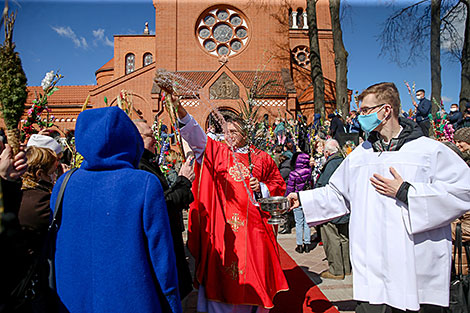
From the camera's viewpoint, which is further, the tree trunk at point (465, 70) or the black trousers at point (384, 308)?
the tree trunk at point (465, 70)

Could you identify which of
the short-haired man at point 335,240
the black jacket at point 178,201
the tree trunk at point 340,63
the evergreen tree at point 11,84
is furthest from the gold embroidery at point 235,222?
the tree trunk at point 340,63

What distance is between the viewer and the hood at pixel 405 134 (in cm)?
264

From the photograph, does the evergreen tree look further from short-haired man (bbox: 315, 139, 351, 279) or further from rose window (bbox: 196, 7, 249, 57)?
rose window (bbox: 196, 7, 249, 57)

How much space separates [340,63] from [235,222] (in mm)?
12060

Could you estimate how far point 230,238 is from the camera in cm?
352

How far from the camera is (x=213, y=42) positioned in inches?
1069

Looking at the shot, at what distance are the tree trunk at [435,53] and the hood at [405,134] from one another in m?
10.7

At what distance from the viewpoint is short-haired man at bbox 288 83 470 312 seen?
243cm

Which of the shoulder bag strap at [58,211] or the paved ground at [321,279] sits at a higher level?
the shoulder bag strap at [58,211]

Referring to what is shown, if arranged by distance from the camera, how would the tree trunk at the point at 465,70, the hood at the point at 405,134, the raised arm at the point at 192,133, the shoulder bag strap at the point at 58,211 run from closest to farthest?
the shoulder bag strap at the point at 58,211, the hood at the point at 405,134, the raised arm at the point at 192,133, the tree trunk at the point at 465,70

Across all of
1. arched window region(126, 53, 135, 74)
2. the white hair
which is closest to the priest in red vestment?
the white hair

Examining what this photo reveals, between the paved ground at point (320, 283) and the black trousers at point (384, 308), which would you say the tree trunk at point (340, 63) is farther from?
the black trousers at point (384, 308)

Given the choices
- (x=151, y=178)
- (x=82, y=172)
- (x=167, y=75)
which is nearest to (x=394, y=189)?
(x=151, y=178)

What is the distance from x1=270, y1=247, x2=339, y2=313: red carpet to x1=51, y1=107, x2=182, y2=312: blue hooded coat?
2.96 metres
